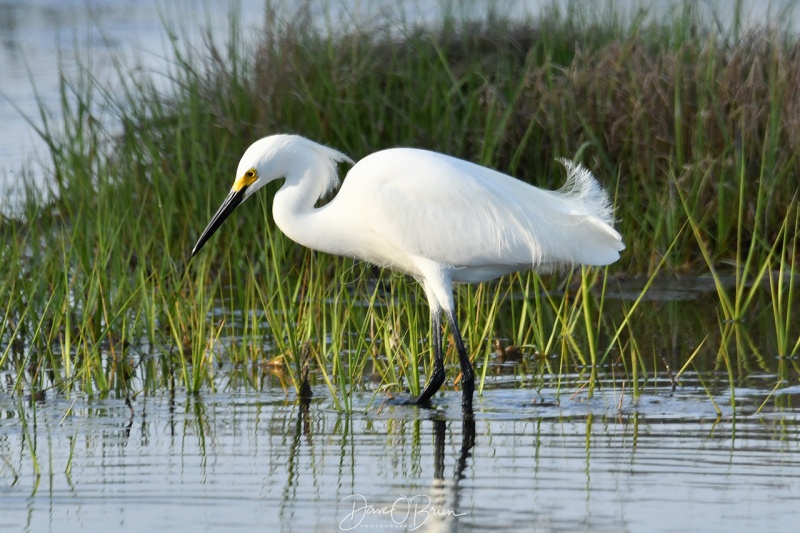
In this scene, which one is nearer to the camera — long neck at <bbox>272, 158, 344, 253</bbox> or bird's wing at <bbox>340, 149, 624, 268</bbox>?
bird's wing at <bbox>340, 149, 624, 268</bbox>

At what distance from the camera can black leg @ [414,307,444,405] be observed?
5227mm

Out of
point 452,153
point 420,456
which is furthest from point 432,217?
point 452,153

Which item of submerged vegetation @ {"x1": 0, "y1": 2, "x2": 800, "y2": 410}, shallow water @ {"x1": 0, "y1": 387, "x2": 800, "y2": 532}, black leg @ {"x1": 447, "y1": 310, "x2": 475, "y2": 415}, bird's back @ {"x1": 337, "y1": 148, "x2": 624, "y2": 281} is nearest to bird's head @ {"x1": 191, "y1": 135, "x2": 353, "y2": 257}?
bird's back @ {"x1": 337, "y1": 148, "x2": 624, "y2": 281}

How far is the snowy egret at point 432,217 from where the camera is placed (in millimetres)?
5477

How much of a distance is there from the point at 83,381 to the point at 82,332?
0.19 meters

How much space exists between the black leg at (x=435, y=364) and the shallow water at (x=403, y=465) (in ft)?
0.27

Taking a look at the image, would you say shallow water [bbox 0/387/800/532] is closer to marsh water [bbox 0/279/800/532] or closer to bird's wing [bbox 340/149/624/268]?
marsh water [bbox 0/279/800/532]

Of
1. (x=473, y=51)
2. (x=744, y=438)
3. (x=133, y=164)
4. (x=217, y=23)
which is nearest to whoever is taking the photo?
(x=744, y=438)

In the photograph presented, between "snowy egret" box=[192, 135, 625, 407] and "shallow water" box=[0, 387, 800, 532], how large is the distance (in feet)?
1.94

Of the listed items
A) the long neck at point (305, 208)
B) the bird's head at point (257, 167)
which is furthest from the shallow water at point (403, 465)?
the bird's head at point (257, 167)

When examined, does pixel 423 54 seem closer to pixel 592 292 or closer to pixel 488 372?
pixel 592 292

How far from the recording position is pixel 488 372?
227 inches

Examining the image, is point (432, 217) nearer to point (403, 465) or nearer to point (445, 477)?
point (403, 465)

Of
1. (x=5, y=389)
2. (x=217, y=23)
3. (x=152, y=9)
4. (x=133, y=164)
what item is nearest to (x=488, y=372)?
(x=5, y=389)
